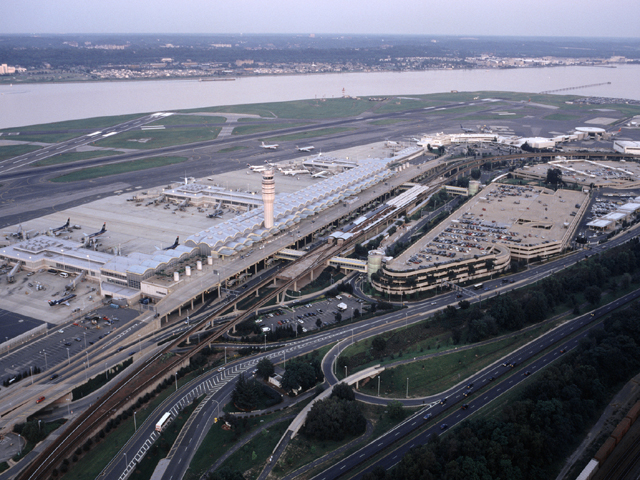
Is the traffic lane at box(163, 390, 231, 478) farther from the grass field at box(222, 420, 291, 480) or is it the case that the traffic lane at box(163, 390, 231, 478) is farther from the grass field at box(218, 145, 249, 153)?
the grass field at box(218, 145, 249, 153)

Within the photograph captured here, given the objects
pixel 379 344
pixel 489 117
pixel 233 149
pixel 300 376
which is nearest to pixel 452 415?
pixel 379 344


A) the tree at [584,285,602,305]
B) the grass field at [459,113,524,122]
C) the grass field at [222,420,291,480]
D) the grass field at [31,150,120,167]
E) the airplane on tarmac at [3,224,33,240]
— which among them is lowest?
the grass field at [222,420,291,480]

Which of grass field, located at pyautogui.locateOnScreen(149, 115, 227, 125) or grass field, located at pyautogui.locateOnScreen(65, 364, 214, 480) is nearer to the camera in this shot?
grass field, located at pyautogui.locateOnScreen(65, 364, 214, 480)

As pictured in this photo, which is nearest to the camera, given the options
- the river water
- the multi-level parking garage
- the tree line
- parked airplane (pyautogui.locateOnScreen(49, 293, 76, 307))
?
the tree line

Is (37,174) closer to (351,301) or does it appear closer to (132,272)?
(132,272)

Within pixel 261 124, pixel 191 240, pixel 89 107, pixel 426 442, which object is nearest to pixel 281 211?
pixel 191 240

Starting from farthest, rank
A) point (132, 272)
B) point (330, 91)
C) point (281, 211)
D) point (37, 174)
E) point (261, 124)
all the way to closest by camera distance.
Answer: point (330, 91) → point (261, 124) → point (37, 174) → point (281, 211) → point (132, 272)

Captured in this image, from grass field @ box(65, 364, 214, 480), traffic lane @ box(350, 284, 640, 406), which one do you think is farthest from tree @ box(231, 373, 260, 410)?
traffic lane @ box(350, 284, 640, 406)
